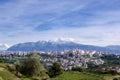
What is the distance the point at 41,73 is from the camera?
9600cm

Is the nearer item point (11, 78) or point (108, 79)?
point (11, 78)

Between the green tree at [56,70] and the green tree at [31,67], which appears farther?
the green tree at [56,70]

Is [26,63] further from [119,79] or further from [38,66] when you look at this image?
[119,79]

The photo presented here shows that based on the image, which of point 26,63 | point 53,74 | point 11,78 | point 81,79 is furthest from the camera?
point 53,74

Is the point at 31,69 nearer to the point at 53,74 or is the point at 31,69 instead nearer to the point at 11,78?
the point at 53,74

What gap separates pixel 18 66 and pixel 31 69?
5800mm

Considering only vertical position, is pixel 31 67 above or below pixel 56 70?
above

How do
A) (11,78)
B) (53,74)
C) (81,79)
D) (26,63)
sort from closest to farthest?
(11,78)
(81,79)
(26,63)
(53,74)

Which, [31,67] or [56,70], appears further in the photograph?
[56,70]

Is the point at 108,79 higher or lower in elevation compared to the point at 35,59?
lower

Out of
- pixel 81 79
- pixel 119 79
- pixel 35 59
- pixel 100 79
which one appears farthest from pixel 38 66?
pixel 119 79

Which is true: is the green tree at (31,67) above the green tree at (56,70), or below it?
above

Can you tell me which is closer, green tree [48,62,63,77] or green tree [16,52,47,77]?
green tree [16,52,47,77]

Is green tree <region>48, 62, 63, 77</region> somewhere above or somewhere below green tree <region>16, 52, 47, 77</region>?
below
